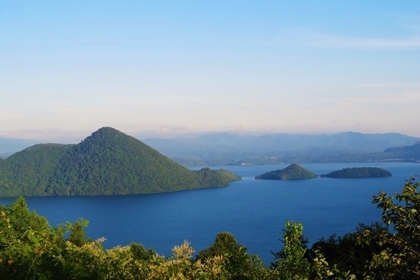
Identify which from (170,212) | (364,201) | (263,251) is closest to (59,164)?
(170,212)

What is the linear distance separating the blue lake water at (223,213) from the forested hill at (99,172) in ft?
31.6

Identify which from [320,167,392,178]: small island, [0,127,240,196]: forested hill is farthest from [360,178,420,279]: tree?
A: [320,167,392,178]: small island

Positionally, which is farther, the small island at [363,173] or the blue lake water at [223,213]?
the small island at [363,173]

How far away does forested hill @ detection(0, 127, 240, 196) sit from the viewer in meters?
132

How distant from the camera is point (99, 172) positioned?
141 m

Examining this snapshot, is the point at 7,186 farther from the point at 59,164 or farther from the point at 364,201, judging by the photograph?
the point at 364,201

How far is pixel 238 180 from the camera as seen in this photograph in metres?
157

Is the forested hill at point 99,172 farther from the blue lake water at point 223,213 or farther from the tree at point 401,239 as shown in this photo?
the tree at point 401,239

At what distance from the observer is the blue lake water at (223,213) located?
65.1m

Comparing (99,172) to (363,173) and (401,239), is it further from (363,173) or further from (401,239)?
(401,239)

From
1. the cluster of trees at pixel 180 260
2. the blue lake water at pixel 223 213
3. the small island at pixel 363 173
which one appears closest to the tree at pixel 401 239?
the cluster of trees at pixel 180 260

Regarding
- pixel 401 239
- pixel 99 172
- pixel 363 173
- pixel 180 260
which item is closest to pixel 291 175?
pixel 363 173

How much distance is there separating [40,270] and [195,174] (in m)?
140

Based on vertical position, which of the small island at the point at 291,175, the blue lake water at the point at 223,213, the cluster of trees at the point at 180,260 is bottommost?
the blue lake water at the point at 223,213
